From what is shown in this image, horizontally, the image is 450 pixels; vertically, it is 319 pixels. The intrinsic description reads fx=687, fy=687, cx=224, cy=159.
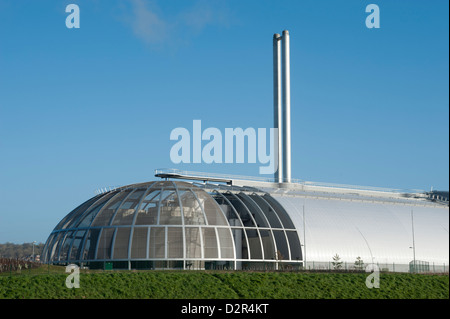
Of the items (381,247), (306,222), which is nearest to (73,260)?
(306,222)

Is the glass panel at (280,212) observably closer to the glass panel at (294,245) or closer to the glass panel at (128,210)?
the glass panel at (294,245)

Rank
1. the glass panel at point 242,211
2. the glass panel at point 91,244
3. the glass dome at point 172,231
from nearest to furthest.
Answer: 1. the glass dome at point 172,231
2. the glass panel at point 91,244
3. the glass panel at point 242,211

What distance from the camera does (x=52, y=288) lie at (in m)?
61.4

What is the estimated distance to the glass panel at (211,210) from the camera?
295 ft

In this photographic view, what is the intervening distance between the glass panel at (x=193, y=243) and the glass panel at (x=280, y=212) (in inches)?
602

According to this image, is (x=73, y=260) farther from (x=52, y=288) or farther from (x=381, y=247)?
(x=381, y=247)

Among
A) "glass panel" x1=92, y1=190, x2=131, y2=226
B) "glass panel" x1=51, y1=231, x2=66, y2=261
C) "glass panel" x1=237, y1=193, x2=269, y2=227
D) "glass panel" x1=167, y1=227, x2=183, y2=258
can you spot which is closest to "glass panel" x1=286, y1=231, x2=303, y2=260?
"glass panel" x1=237, y1=193, x2=269, y2=227

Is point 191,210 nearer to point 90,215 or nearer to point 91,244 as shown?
point 91,244

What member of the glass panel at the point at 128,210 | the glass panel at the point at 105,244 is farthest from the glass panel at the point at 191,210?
the glass panel at the point at 105,244

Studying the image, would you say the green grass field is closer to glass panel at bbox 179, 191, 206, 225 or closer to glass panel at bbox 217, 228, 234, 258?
glass panel at bbox 217, 228, 234, 258

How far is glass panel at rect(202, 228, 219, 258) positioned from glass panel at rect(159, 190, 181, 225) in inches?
149

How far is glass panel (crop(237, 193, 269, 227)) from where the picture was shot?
95.1 metres
